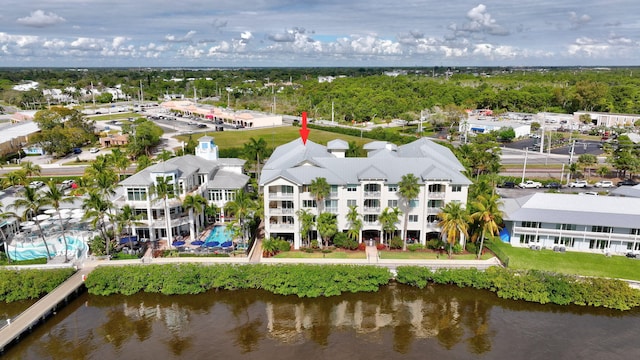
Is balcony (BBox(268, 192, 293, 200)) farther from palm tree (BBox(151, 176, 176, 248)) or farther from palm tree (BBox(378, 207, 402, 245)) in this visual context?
palm tree (BBox(151, 176, 176, 248))

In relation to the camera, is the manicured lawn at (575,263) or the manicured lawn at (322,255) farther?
the manicured lawn at (322,255)

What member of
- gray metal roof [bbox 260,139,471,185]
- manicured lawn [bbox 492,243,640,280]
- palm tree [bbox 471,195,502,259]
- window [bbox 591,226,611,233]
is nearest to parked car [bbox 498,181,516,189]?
gray metal roof [bbox 260,139,471,185]

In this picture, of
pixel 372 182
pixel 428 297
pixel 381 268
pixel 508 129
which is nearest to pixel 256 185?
pixel 372 182

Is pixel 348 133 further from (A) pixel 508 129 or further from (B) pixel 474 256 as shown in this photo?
(B) pixel 474 256

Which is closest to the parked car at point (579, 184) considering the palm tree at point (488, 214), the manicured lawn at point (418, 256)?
the manicured lawn at point (418, 256)

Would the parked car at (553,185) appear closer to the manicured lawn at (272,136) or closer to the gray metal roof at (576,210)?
the gray metal roof at (576,210)

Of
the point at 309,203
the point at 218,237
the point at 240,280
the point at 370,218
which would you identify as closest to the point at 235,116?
the point at 218,237

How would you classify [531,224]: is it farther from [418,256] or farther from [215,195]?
[215,195]
